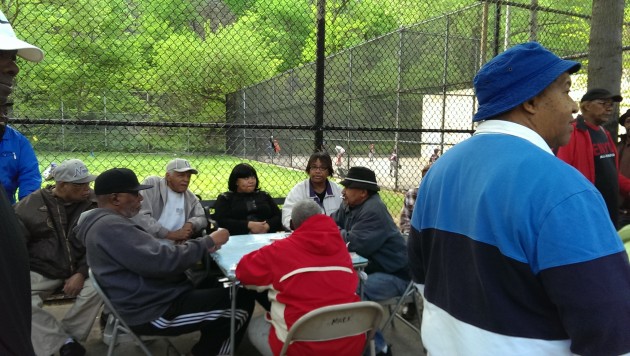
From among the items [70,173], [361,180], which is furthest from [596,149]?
[70,173]

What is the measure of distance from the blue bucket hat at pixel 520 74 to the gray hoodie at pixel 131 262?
83.9 inches

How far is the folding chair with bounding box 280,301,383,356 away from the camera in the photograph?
2.26 meters

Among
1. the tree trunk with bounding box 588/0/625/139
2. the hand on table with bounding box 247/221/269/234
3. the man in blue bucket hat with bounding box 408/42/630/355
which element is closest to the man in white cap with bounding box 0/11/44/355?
the man in blue bucket hat with bounding box 408/42/630/355

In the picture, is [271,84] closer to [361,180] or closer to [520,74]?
[361,180]

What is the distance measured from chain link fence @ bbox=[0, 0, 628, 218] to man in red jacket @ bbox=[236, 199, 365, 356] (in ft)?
20.8

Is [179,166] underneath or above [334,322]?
above

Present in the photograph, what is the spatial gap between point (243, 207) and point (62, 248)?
1.67m

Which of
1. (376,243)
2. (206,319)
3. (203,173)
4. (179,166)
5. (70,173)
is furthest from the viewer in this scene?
(203,173)

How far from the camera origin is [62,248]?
3598 millimetres

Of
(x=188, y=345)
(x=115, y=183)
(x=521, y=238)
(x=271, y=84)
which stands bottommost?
(x=188, y=345)

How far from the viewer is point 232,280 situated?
9.38 ft

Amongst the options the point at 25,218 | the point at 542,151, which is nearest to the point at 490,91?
the point at 542,151

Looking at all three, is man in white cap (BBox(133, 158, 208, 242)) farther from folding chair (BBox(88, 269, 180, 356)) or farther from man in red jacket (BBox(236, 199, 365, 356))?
man in red jacket (BBox(236, 199, 365, 356))

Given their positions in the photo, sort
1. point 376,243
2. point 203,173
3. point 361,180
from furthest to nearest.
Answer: point 203,173, point 361,180, point 376,243
